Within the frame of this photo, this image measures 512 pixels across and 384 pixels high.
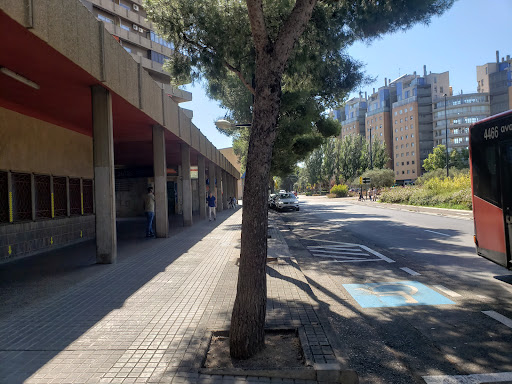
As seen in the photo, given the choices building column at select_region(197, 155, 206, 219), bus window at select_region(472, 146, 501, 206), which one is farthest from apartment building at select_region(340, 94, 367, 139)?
bus window at select_region(472, 146, 501, 206)

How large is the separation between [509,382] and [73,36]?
758 centimetres

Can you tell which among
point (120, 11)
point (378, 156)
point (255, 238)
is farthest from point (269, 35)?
point (378, 156)

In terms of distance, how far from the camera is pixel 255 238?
3908 millimetres

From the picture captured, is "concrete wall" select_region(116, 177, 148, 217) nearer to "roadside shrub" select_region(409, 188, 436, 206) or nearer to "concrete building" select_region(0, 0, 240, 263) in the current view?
"concrete building" select_region(0, 0, 240, 263)

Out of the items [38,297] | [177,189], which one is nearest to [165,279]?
[38,297]

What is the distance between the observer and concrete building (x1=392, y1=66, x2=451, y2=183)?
102 metres

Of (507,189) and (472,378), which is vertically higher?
(507,189)

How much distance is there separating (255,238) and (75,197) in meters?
11.6

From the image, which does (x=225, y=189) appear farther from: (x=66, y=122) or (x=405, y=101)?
(x=405, y=101)

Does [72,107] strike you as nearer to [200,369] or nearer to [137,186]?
[200,369]

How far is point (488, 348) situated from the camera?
13.2 ft

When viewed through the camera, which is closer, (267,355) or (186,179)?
(267,355)

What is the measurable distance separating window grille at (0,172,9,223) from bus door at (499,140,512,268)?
417 inches

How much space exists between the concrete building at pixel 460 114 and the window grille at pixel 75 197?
10160 cm
